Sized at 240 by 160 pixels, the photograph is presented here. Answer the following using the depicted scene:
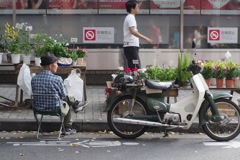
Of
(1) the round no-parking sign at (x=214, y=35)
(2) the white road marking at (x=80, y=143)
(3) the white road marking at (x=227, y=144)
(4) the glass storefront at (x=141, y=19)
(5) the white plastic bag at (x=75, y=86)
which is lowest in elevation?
(3) the white road marking at (x=227, y=144)

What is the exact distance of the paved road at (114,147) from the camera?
25.2 ft

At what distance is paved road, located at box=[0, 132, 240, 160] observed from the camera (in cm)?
769

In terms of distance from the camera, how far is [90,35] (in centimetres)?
1356

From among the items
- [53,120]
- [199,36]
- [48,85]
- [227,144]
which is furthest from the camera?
[199,36]

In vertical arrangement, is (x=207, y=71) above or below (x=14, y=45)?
below

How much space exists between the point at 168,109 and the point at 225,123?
85cm

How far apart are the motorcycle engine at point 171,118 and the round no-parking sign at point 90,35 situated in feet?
17.3

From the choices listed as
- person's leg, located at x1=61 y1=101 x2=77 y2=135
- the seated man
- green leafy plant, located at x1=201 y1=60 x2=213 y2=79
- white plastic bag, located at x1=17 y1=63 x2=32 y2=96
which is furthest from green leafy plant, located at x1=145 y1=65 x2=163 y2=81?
white plastic bag, located at x1=17 y1=63 x2=32 y2=96

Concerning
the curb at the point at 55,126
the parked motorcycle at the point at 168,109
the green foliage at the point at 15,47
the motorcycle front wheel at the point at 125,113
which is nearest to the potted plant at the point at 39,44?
the green foliage at the point at 15,47

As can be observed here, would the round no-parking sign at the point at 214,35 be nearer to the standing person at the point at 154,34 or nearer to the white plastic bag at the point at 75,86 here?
the standing person at the point at 154,34

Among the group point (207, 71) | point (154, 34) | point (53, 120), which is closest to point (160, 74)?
point (207, 71)

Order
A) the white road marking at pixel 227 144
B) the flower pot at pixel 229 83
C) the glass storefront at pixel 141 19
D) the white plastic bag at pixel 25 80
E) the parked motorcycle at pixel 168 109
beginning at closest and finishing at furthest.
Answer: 1. the white road marking at pixel 227 144
2. the parked motorcycle at pixel 168 109
3. the white plastic bag at pixel 25 80
4. the flower pot at pixel 229 83
5. the glass storefront at pixel 141 19

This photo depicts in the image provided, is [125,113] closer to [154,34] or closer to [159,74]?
[159,74]

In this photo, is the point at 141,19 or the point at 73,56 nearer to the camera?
the point at 73,56
